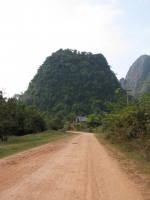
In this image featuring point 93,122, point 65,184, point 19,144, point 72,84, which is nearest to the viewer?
point 65,184

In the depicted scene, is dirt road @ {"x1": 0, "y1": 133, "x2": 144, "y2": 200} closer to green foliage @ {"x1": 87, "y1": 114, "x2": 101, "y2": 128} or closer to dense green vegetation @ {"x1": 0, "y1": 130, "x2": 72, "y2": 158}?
dense green vegetation @ {"x1": 0, "y1": 130, "x2": 72, "y2": 158}

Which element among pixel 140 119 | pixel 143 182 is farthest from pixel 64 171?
pixel 140 119

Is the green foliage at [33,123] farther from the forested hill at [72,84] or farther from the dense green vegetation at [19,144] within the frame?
the forested hill at [72,84]

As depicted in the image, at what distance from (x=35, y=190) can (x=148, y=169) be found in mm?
5556

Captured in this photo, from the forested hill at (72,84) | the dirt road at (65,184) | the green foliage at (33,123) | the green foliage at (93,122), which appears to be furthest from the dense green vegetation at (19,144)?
the forested hill at (72,84)

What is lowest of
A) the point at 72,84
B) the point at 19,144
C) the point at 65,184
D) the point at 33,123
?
the point at 19,144

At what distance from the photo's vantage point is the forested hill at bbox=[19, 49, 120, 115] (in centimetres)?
12231

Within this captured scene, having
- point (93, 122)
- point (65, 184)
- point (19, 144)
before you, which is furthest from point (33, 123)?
point (93, 122)

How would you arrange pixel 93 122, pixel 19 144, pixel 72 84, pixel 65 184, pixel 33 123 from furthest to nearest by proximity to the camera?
pixel 72 84 → pixel 93 122 → pixel 33 123 → pixel 19 144 → pixel 65 184

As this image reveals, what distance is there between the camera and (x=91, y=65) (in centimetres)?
15650

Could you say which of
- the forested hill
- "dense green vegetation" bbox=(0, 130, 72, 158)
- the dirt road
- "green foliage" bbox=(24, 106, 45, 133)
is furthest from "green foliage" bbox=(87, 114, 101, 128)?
the dirt road

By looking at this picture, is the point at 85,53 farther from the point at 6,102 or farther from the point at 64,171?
the point at 64,171

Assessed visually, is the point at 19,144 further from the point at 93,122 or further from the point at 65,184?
the point at 93,122

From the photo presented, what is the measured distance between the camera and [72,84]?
447 feet
